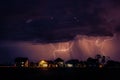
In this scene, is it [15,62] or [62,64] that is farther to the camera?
[62,64]

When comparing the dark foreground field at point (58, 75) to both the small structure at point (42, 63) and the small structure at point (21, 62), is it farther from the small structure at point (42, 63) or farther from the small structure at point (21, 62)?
the small structure at point (42, 63)

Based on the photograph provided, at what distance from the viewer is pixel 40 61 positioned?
193000 mm

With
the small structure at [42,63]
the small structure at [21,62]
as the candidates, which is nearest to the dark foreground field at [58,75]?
the small structure at [21,62]

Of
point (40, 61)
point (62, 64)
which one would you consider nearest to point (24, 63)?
point (40, 61)

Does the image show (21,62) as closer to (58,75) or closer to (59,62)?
(59,62)

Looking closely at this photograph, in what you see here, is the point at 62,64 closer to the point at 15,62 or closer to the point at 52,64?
the point at 52,64

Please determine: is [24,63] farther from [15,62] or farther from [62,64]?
[62,64]

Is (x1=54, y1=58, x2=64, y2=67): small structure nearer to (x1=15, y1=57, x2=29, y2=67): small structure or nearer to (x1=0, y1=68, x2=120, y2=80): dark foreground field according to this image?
(x1=15, y1=57, x2=29, y2=67): small structure

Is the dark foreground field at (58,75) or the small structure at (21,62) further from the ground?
the small structure at (21,62)

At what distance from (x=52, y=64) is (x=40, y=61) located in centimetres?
873

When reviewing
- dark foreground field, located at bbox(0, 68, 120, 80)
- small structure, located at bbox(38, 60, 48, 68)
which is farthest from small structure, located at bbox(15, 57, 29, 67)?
dark foreground field, located at bbox(0, 68, 120, 80)

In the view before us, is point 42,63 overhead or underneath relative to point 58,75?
overhead

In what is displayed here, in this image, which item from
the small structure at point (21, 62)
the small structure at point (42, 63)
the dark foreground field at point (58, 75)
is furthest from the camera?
the small structure at point (42, 63)

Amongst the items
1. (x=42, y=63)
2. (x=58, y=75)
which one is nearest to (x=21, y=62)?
(x=42, y=63)
